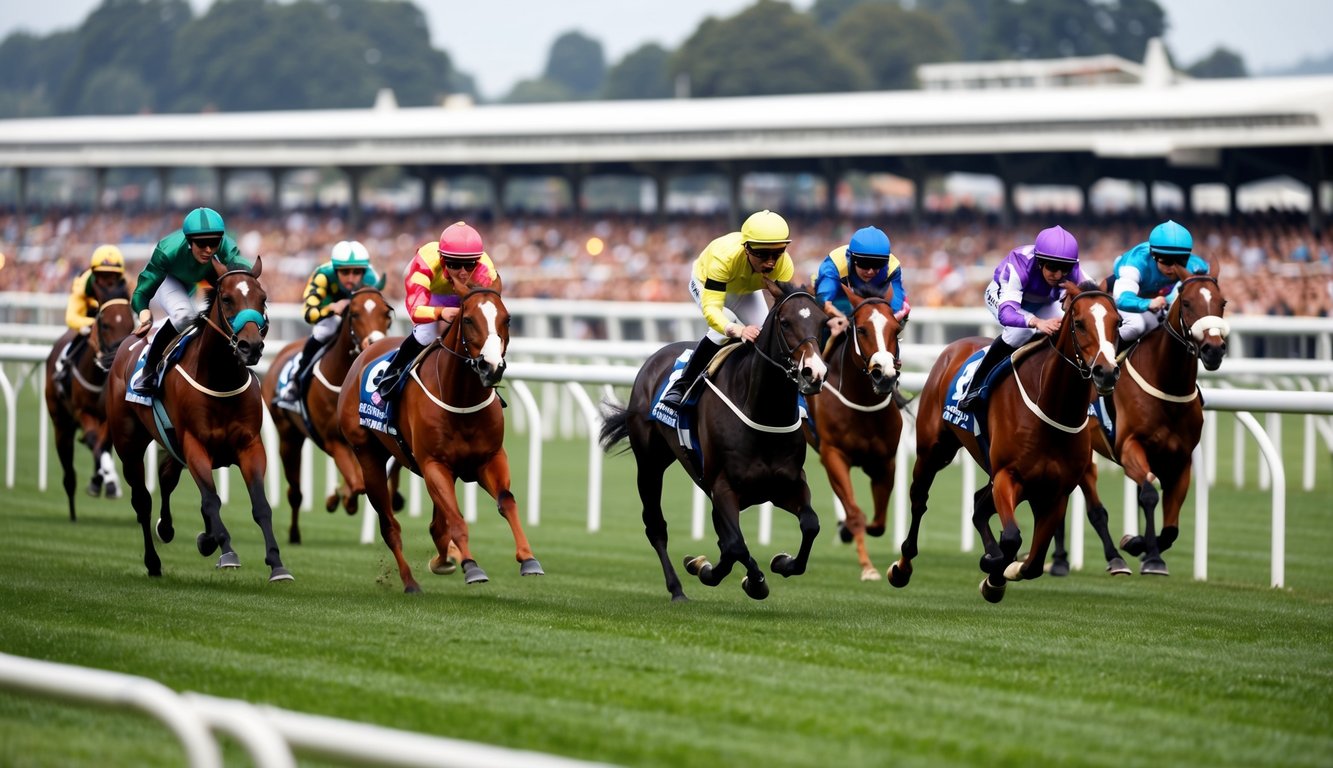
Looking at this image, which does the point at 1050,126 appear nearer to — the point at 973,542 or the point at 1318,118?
the point at 1318,118

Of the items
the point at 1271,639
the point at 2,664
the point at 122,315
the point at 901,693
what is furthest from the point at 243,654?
the point at 122,315

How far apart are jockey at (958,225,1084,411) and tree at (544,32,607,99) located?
157 meters

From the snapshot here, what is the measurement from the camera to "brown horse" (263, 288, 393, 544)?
978 cm

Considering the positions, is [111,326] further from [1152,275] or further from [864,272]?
[1152,275]

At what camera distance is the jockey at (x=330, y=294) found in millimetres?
10133

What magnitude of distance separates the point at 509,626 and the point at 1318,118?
21.5 meters

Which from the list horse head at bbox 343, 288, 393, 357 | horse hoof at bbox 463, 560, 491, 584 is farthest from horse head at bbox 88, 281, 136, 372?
horse hoof at bbox 463, 560, 491, 584

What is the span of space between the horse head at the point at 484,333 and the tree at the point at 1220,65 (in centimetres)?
10467

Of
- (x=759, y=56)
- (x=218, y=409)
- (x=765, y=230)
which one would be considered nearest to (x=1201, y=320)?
(x=765, y=230)

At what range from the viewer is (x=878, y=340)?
23.0 ft

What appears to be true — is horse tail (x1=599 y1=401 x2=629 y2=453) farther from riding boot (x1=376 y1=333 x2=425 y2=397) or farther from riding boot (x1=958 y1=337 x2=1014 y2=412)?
riding boot (x1=958 y1=337 x2=1014 y2=412)

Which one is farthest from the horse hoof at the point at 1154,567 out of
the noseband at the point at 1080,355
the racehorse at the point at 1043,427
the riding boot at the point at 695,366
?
the riding boot at the point at 695,366

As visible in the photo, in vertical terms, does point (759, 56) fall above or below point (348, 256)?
above

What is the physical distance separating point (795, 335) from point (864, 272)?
115 centimetres
